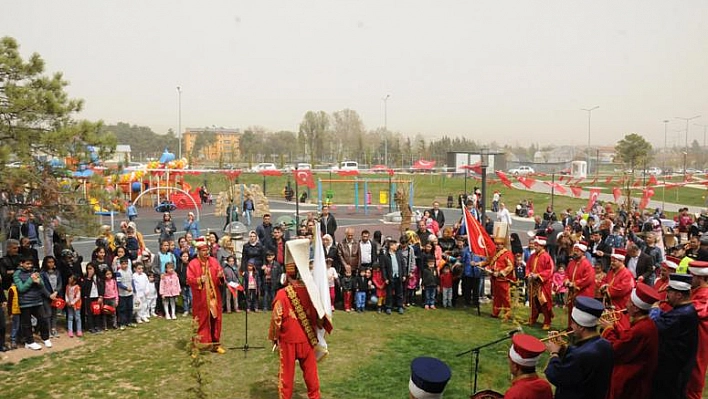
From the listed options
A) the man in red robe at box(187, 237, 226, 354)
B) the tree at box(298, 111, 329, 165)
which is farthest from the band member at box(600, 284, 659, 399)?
the tree at box(298, 111, 329, 165)

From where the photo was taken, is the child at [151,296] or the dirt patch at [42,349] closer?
the dirt patch at [42,349]

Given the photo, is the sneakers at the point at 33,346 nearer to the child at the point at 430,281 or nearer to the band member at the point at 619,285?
the child at the point at 430,281

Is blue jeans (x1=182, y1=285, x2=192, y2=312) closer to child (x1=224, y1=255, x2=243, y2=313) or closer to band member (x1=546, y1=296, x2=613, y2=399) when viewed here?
child (x1=224, y1=255, x2=243, y2=313)

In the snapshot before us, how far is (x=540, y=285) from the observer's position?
33.7ft

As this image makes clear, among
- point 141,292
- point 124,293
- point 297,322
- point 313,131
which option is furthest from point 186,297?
point 313,131

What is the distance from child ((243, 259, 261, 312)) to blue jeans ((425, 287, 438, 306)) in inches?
140

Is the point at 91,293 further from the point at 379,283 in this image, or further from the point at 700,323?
the point at 700,323

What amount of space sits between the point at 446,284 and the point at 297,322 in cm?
597

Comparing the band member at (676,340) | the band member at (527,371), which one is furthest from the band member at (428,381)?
the band member at (676,340)

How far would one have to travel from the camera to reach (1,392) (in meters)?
7.19

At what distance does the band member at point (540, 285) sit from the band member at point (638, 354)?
543 centimetres

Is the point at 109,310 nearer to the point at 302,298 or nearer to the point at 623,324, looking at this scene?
the point at 302,298

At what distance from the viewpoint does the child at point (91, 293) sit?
9.66 m

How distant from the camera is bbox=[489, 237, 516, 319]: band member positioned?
10.8m
